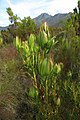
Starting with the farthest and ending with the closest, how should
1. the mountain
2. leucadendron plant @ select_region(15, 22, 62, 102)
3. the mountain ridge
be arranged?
the mountain ridge
the mountain
leucadendron plant @ select_region(15, 22, 62, 102)

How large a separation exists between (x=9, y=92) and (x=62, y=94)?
161 cm

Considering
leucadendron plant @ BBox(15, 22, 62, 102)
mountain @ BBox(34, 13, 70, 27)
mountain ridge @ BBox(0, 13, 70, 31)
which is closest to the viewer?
leucadendron plant @ BBox(15, 22, 62, 102)

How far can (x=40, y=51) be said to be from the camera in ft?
14.7

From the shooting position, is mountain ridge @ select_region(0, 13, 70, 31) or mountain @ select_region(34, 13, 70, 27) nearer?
mountain @ select_region(34, 13, 70, 27)

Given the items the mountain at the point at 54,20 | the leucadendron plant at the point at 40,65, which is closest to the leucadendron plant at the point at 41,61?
the leucadendron plant at the point at 40,65

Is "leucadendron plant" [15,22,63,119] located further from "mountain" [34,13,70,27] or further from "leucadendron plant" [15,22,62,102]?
"mountain" [34,13,70,27]

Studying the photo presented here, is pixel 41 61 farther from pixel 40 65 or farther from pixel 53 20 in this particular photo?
pixel 53 20

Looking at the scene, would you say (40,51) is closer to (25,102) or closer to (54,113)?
(54,113)

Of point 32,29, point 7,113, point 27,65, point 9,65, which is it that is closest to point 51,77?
point 27,65

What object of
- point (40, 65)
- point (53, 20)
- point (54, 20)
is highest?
point (53, 20)

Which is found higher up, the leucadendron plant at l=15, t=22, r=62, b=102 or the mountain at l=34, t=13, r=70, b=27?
the mountain at l=34, t=13, r=70, b=27

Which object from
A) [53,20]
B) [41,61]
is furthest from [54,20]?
[41,61]

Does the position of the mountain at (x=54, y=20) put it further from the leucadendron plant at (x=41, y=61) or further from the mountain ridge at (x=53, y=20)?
the leucadendron plant at (x=41, y=61)

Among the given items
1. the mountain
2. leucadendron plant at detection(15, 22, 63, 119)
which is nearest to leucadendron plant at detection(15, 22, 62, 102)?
leucadendron plant at detection(15, 22, 63, 119)
